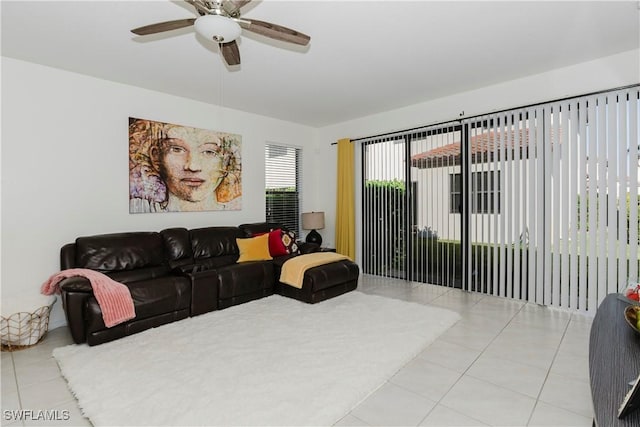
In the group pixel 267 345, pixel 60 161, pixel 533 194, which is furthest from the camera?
pixel 533 194

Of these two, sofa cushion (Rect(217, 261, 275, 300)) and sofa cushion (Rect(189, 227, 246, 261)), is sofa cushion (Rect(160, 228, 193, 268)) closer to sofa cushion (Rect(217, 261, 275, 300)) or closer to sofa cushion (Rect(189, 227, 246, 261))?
sofa cushion (Rect(189, 227, 246, 261))

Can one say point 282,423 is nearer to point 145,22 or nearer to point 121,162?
point 145,22

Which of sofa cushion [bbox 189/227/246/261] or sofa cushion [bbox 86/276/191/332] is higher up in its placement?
sofa cushion [bbox 189/227/246/261]

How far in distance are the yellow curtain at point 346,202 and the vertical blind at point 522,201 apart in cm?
54

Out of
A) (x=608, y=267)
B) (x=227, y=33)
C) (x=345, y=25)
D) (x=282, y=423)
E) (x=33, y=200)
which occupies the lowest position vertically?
(x=282, y=423)

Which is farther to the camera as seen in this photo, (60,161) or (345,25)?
(60,161)

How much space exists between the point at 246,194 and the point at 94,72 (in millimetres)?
2484

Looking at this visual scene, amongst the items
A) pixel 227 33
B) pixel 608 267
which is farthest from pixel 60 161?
pixel 608 267

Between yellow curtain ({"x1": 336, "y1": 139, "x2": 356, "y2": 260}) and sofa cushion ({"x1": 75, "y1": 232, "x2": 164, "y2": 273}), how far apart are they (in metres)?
3.03

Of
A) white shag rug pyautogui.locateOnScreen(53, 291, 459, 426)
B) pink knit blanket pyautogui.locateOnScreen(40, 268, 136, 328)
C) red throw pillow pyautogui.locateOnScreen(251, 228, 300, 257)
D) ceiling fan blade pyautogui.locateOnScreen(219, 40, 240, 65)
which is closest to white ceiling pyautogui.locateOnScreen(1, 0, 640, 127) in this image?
ceiling fan blade pyautogui.locateOnScreen(219, 40, 240, 65)

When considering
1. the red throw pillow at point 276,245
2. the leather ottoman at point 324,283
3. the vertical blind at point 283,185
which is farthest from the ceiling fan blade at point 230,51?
the vertical blind at point 283,185

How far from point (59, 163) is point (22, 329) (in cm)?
171

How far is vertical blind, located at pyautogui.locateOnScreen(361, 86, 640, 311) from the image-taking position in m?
3.27

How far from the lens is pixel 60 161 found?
3.51 m
